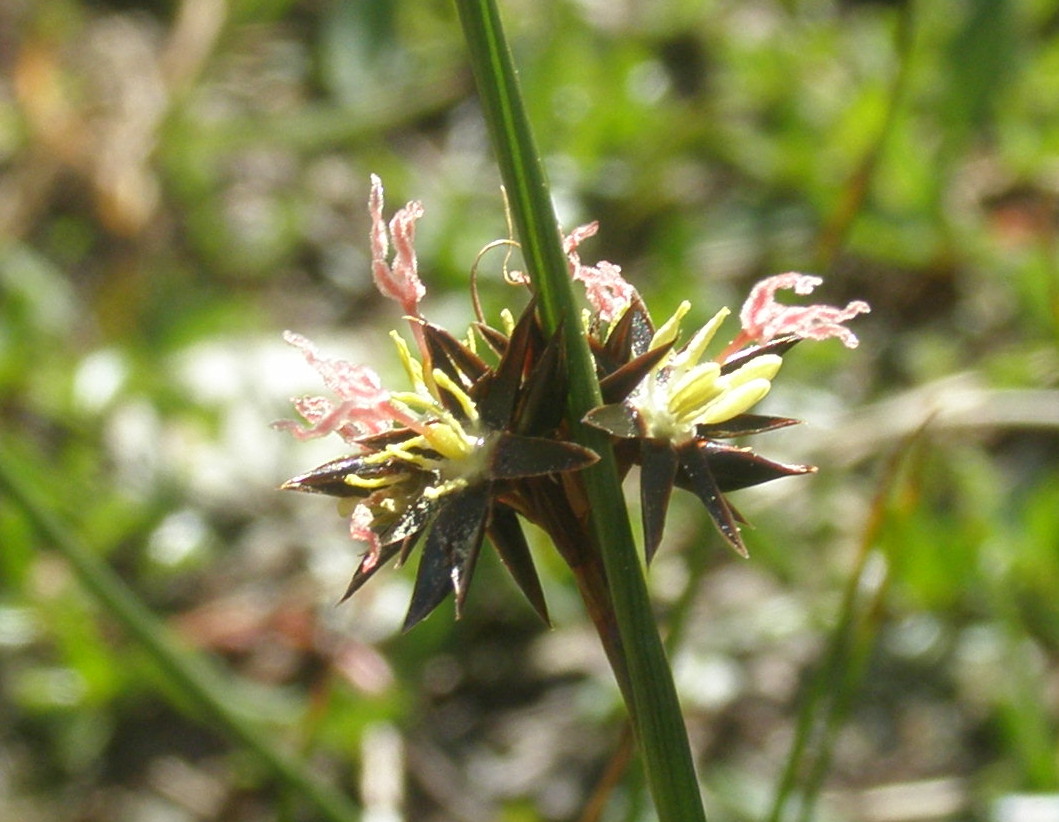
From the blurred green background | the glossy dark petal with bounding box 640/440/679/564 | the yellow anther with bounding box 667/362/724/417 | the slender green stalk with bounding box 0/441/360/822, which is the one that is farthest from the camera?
the blurred green background

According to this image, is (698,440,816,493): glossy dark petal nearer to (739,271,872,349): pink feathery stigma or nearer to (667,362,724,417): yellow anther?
(667,362,724,417): yellow anther

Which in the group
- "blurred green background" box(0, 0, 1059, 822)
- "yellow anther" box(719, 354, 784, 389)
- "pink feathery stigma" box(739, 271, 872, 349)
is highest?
"blurred green background" box(0, 0, 1059, 822)

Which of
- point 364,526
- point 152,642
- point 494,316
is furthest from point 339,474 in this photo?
point 494,316

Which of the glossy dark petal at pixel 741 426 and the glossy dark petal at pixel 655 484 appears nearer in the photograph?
the glossy dark petal at pixel 655 484

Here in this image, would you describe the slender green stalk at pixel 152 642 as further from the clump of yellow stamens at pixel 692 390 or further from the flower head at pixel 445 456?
the clump of yellow stamens at pixel 692 390

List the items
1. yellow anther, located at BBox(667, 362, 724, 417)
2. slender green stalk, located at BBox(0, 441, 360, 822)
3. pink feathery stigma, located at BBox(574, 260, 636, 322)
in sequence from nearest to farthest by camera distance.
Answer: yellow anther, located at BBox(667, 362, 724, 417) < pink feathery stigma, located at BBox(574, 260, 636, 322) < slender green stalk, located at BBox(0, 441, 360, 822)

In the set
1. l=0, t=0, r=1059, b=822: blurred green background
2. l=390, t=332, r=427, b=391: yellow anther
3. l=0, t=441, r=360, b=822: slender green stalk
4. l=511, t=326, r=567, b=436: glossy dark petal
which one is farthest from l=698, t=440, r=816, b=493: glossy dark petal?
l=0, t=441, r=360, b=822: slender green stalk

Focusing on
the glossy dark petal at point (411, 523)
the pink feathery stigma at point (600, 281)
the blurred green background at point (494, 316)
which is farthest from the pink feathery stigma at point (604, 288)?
the blurred green background at point (494, 316)
